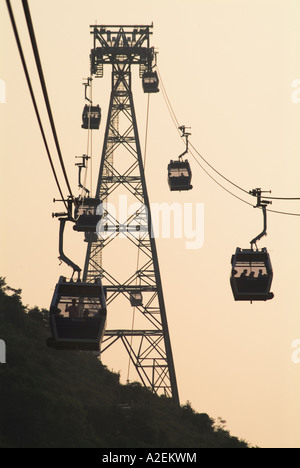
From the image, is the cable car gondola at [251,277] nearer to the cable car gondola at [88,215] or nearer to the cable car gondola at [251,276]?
the cable car gondola at [251,276]

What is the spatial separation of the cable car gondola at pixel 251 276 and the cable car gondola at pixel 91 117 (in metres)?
A: 35.7

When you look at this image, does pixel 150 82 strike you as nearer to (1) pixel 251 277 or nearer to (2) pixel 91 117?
(2) pixel 91 117

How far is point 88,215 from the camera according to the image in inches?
2534

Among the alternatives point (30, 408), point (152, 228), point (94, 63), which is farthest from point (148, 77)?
point (30, 408)

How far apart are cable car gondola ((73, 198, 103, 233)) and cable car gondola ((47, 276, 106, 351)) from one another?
1149 inches

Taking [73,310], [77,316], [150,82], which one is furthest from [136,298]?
[77,316]

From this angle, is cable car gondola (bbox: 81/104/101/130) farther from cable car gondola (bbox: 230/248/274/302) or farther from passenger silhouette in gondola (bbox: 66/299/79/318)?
passenger silhouette in gondola (bbox: 66/299/79/318)

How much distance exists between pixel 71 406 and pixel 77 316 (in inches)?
1099

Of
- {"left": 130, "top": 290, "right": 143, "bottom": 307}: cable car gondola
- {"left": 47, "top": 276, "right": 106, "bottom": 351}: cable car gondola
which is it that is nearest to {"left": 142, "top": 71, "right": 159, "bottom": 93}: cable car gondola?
{"left": 130, "top": 290, "right": 143, "bottom": 307}: cable car gondola

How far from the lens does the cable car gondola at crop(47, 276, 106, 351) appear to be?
1329 inches

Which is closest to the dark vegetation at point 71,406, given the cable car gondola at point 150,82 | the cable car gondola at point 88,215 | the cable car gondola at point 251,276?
the cable car gondola at point 88,215

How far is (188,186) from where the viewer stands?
197 feet
